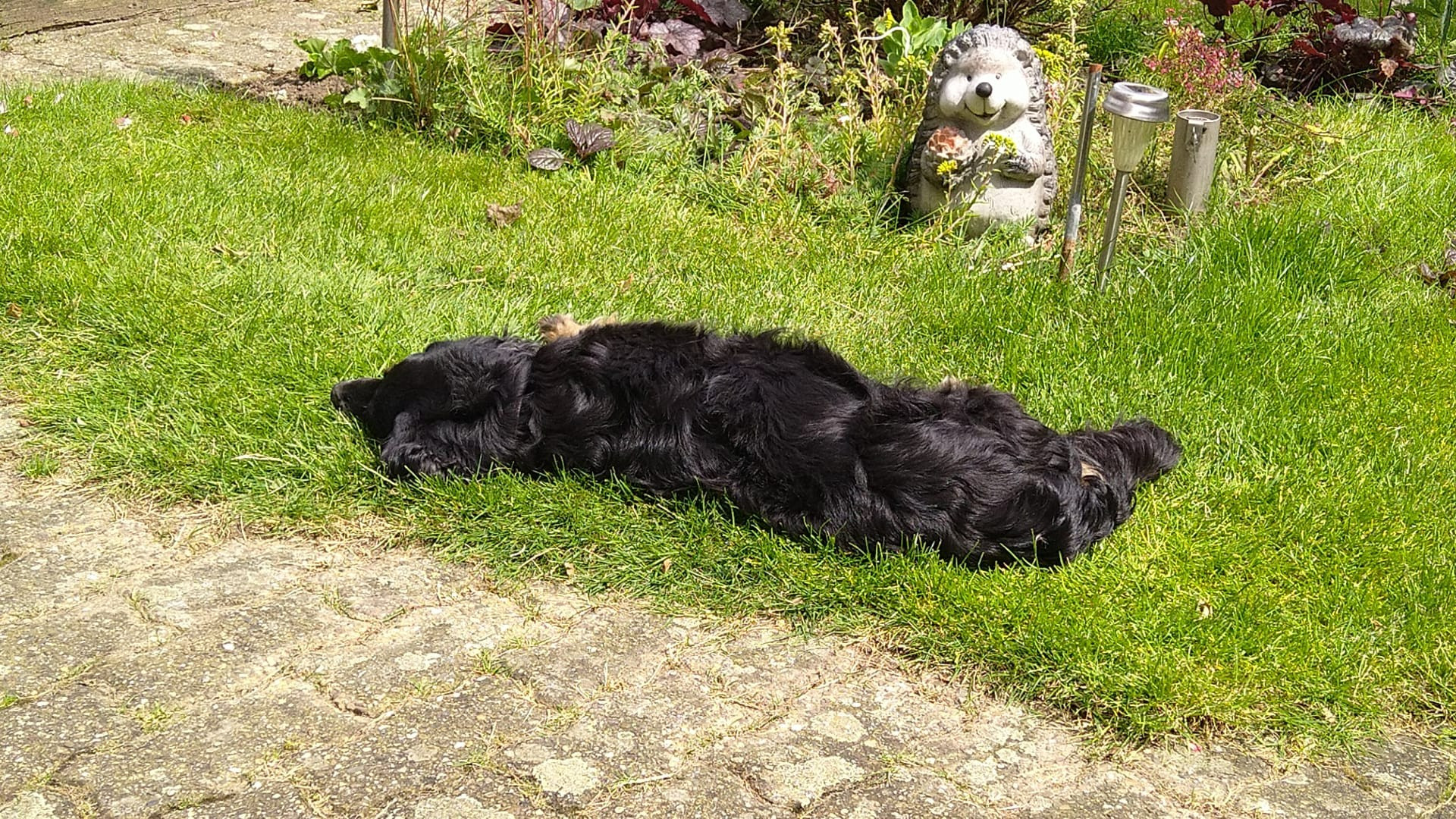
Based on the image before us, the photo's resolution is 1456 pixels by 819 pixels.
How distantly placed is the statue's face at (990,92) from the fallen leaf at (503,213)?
1.94 metres

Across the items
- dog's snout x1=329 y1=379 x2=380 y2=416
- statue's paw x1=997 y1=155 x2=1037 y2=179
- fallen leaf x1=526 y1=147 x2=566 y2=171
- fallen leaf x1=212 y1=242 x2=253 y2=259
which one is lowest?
dog's snout x1=329 y1=379 x2=380 y2=416

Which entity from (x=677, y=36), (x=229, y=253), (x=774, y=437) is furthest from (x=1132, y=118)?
(x=229, y=253)

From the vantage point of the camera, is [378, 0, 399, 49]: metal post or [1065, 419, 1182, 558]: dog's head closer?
[1065, 419, 1182, 558]: dog's head

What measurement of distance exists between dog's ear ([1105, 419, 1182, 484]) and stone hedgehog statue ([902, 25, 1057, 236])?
1.74 meters

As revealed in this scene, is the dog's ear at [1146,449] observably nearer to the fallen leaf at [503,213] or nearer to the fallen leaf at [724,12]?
the fallen leaf at [503,213]

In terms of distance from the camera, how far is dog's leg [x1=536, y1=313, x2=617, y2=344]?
168 inches

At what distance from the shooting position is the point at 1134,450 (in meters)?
3.86

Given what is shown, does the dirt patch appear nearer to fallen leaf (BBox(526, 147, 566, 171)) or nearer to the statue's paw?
fallen leaf (BBox(526, 147, 566, 171))

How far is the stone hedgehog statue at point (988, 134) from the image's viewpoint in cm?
528

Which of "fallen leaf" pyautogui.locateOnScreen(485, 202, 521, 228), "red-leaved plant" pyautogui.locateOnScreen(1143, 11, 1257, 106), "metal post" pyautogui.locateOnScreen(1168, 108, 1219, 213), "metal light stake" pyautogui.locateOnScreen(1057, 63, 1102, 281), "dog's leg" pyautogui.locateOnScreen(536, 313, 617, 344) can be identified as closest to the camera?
"dog's leg" pyautogui.locateOnScreen(536, 313, 617, 344)

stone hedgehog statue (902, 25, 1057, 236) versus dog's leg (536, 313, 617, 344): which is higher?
stone hedgehog statue (902, 25, 1057, 236)

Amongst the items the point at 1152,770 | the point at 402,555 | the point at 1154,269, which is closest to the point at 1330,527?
the point at 1152,770

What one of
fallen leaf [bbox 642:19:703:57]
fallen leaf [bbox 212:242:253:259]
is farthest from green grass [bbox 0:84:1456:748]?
fallen leaf [bbox 642:19:703:57]

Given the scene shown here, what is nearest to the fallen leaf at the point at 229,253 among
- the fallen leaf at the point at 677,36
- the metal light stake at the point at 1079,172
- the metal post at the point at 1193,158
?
the fallen leaf at the point at 677,36
